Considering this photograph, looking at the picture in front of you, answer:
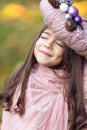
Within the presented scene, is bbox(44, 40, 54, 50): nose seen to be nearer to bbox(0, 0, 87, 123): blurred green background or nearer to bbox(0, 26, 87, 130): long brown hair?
bbox(0, 26, 87, 130): long brown hair

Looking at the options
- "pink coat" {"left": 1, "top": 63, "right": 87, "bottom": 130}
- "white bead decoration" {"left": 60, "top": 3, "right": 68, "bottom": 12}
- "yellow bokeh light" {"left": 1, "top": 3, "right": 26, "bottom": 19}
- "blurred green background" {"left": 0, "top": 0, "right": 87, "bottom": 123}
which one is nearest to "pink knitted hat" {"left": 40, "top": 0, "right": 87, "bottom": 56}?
"white bead decoration" {"left": 60, "top": 3, "right": 68, "bottom": 12}

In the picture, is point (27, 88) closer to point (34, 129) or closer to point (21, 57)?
point (34, 129)

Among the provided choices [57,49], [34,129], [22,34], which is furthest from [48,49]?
[22,34]

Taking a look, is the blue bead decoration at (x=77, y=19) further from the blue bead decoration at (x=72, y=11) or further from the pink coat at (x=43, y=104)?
the pink coat at (x=43, y=104)

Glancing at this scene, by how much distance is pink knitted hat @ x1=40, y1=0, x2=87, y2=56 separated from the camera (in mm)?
4238

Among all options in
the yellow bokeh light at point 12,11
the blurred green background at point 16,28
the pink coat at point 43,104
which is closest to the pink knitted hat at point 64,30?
the pink coat at point 43,104

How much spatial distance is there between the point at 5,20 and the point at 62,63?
4.78 meters

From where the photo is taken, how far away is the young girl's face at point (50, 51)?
4352 mm

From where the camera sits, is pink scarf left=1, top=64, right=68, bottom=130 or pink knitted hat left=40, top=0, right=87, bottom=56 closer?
pink knitted hat left=40, top=0, right=87, bottom=56

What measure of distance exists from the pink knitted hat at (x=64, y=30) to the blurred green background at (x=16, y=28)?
3528 millimetres

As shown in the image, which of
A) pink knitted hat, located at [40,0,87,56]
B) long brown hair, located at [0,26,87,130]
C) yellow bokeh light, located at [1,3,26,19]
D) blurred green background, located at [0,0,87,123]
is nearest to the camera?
pink knitted hat, located at [40,0,87,56]

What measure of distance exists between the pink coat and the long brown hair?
3 centimetres

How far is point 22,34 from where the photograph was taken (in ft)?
28.8

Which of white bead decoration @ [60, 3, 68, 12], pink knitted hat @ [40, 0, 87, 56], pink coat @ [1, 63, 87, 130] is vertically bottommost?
pink coat @ [1, 63, 87, 130]
